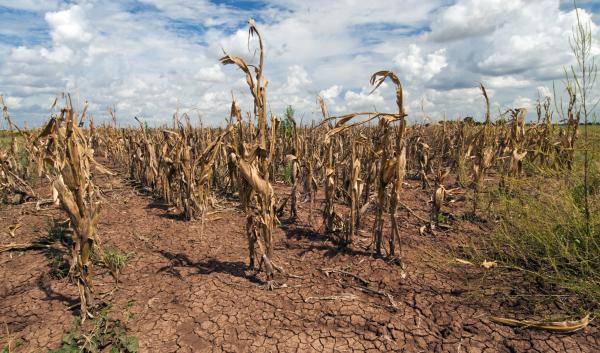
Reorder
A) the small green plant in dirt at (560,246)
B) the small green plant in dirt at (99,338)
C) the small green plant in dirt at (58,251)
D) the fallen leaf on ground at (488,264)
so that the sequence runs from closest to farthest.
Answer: the small green plant in dirt at (99,338), the small green plant in dirt at (560,246), the fallen leaf on ground at (488,264), the small green plant in dirt at (58,251)

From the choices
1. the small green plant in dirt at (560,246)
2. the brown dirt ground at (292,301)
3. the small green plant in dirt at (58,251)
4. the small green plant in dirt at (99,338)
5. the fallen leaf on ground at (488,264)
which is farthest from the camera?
the small green plant in dirt at (58,251)

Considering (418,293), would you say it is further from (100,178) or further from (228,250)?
(100,178)

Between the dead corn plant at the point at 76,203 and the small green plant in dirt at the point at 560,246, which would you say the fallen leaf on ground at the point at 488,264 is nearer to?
A: the small green plant in dirt at the point at 560,246

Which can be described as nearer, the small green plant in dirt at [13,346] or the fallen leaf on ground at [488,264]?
the small green plant in dirt at [13,346]

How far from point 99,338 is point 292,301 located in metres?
1.43

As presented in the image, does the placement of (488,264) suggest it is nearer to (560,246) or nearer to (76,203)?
(560,246)

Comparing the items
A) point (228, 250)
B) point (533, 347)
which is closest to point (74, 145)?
point (228, 250)

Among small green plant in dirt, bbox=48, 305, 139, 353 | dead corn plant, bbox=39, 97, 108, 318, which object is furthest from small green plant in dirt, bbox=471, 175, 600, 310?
dead corn plant, bbox=39, 97, 108, 318

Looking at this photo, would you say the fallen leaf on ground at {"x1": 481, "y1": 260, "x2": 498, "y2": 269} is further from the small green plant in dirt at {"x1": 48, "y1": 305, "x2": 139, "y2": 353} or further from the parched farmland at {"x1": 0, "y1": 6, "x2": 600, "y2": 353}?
the small green plant in dirt at {"x1": 48, "y1": 305, "x2": 139, "y2": 353}

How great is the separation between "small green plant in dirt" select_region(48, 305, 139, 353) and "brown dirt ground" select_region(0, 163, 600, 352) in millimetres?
89

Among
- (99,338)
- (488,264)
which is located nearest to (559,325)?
(488,264)

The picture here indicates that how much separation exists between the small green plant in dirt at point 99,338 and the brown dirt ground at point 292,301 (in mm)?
89

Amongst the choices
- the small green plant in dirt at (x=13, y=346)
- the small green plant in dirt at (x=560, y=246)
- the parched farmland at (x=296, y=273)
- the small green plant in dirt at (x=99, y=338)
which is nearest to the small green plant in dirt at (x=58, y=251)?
the parched farmland at (x=296, y=273)

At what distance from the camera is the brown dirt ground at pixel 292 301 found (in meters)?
2.37
